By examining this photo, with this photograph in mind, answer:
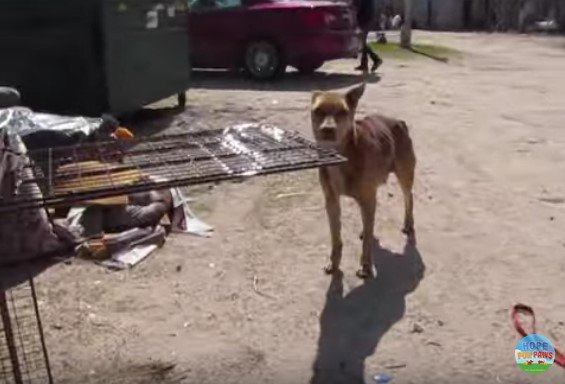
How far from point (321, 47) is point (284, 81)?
0.83 m

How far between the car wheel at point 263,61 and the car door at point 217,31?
0.75 ft

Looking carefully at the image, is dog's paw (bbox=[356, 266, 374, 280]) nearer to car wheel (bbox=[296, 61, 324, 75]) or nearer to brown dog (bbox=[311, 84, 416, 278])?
brown dog (bbox=[311, 84, 416, 278])

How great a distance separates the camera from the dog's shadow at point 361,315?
3.90m

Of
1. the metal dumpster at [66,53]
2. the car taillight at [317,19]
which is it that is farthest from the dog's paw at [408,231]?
the car taillight at [317,19]

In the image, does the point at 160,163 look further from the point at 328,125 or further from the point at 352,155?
the point at 352,155

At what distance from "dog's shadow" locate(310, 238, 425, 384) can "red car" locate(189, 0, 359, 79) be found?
792 cm

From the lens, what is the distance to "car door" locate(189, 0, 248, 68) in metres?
13.1

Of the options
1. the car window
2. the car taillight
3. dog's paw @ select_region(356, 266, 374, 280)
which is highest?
the car window

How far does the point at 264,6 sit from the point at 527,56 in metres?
7.87

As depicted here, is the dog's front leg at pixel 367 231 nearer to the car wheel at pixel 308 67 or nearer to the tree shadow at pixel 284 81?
the tree shadow at pixel 284 81

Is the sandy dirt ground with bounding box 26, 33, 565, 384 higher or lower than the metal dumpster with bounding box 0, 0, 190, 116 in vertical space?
lower

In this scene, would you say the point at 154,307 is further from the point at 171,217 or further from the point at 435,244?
the point at 435,244

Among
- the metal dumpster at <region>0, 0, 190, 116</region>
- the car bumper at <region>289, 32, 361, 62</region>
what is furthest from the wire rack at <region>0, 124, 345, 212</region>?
the car bumper at <region>289, 32, 361, 62</region>

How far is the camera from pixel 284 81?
13.1m
